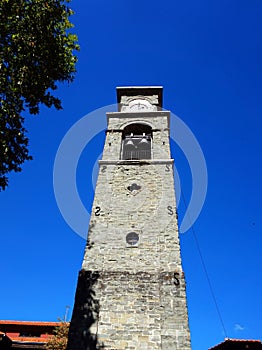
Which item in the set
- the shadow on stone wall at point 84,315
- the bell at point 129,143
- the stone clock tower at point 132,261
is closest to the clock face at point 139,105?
the bell at point 129,143

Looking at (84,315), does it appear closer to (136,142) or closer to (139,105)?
(136,142)

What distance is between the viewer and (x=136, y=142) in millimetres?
13641

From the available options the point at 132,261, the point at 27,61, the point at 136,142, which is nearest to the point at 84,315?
the point at 132,261

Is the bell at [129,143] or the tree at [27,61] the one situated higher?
the bell at [129,143]

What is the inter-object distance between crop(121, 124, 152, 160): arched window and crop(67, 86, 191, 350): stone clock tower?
2.4 inches

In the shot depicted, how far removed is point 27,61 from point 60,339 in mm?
12399

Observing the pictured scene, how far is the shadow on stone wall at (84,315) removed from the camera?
7266mm

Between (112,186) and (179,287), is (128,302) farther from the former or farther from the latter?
(112,186)

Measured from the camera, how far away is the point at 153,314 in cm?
773

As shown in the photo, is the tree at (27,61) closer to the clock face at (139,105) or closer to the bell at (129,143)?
the bell at (129,143)

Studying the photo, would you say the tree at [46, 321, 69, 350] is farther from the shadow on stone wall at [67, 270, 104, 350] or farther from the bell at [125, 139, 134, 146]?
the bell at [125, 139, 134, 146]

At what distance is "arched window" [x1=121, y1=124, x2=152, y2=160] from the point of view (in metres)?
13.0

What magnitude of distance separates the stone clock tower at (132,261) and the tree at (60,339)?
21.6ft

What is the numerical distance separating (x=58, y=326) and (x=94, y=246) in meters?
8.18
